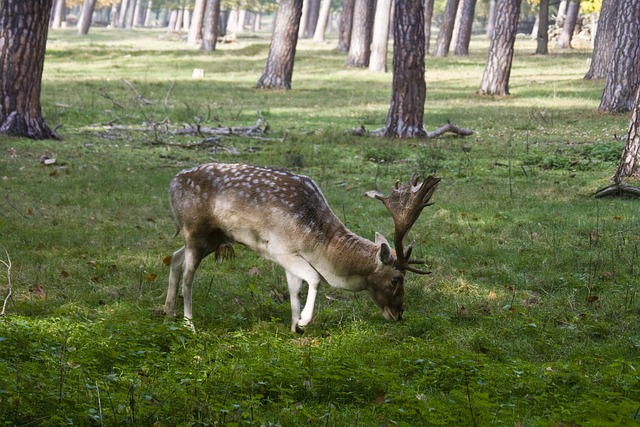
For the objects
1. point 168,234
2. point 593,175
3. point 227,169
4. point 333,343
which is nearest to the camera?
point 333,343

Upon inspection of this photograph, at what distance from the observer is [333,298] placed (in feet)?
28.8

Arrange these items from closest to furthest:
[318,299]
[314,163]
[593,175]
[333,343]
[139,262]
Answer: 1. [333,343]
2. [318,299]
3. [139,262]
4. [593,175]
5. [314,163]

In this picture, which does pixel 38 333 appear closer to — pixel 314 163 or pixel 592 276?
pixel 592 276

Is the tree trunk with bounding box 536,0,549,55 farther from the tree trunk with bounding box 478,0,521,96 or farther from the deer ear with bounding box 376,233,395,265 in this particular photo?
the deer ear with bounding box 376,233,395,265

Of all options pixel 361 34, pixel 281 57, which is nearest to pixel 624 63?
pixel 281 57

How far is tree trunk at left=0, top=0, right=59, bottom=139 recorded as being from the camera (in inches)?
671

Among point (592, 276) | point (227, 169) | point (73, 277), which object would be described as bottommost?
point (73, 277)

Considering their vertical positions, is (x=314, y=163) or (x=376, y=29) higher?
(x=376, y=29)

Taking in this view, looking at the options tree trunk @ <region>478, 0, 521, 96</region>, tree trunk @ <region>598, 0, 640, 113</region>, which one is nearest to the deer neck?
tree trunk @ <region>598, 0, 640, 113</region>

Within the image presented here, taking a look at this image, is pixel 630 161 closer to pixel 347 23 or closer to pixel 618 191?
pixel 618 191

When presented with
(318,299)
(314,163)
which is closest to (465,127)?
(314,163)

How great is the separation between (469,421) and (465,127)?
17308mm

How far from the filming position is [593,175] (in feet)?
49.7

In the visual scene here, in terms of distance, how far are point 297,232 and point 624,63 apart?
17951 millimetres
